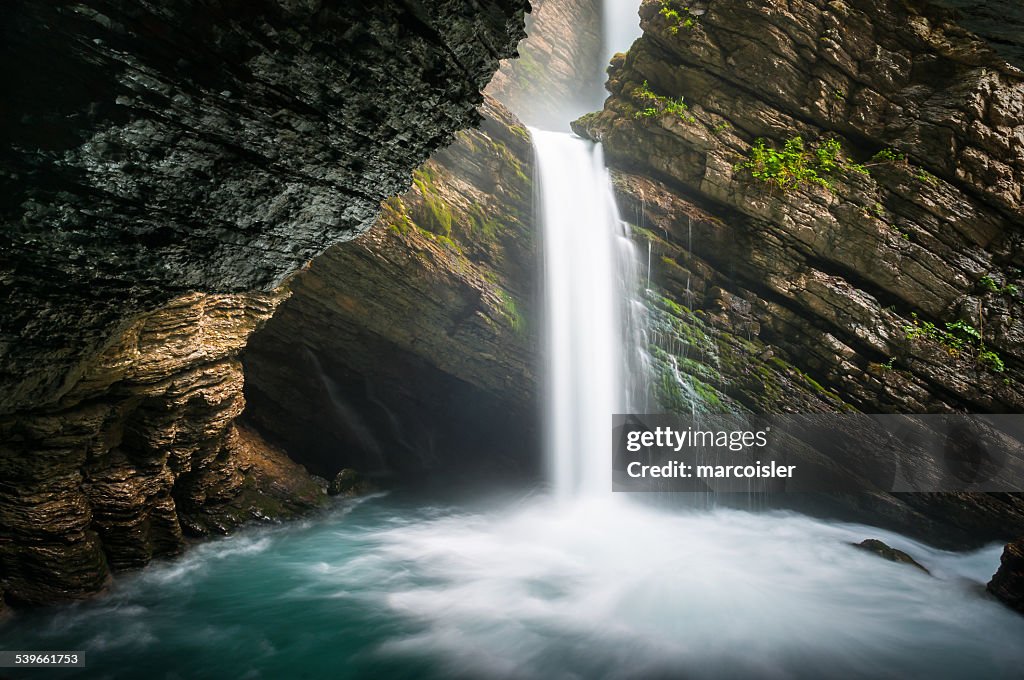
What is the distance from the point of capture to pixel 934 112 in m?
9.96

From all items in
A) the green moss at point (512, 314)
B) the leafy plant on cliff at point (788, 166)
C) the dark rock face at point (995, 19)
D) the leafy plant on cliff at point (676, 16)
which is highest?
the leafy plant on cliff at point (676, 16)

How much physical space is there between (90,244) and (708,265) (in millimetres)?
11514

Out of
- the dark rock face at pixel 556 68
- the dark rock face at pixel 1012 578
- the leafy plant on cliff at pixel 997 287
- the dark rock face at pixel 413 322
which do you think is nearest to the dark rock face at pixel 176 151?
the dark rock face at pixel 413 322

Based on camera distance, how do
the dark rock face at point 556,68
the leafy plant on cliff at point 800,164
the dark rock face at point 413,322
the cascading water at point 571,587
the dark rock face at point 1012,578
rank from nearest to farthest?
the cascading water at point 571,587, the dark rock face at point 1012,578, the dark rock face at point 413,322, the leafy plant on cliff at point 800,164, the dark rock face at point 556,68

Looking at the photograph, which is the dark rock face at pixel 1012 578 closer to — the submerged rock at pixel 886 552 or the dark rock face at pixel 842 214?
the submerged rock at pixel 886 552

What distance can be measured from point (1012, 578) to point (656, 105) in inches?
452

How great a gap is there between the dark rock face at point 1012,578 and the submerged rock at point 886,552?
127 centimetres

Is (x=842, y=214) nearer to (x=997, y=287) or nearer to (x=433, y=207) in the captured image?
(x=997, y=287)

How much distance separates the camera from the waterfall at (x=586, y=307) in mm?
11766

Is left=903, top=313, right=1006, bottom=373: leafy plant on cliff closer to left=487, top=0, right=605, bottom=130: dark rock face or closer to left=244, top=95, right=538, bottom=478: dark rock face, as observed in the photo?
left=244, top=95, right=538, bottom=478: dark rock face

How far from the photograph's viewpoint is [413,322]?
10.5 m

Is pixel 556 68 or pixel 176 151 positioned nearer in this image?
pixel 176 151

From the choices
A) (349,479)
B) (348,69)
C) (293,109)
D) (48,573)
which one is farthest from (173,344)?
(349,479)

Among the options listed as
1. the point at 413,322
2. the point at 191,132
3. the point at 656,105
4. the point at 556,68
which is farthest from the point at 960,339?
the point at 556,68
